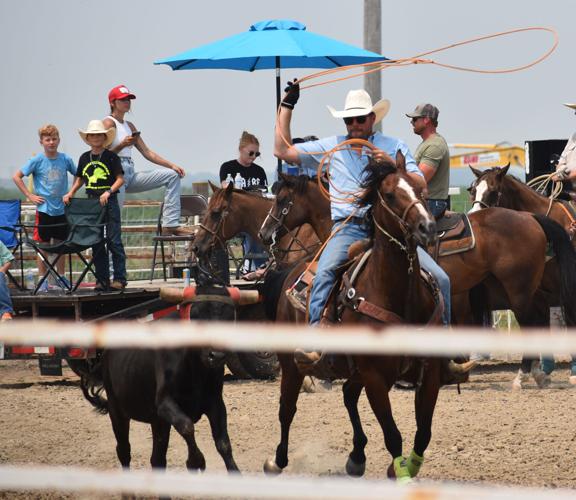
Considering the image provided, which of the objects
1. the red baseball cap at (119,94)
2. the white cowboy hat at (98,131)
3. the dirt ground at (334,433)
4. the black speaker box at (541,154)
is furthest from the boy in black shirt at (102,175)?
the black speaker box at (541,154)

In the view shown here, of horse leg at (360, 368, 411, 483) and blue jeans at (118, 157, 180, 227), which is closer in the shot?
horse leg at (360, 368, 411, 483)

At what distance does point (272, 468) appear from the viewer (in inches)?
288

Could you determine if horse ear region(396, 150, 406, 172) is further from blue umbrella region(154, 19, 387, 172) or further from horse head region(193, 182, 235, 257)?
blue umbrella region(154, 19, 387, 172)

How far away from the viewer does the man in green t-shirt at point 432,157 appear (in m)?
10.7

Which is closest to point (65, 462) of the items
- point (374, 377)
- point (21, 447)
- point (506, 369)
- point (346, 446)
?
point (21, 447)

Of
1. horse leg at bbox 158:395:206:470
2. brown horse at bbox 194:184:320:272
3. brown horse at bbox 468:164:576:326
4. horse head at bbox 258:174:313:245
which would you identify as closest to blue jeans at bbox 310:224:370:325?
horse leg at bbox 158:395:206:470

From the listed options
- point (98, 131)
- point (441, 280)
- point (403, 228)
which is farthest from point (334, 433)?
point (98, 131)

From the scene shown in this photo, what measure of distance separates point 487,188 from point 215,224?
3.05 m

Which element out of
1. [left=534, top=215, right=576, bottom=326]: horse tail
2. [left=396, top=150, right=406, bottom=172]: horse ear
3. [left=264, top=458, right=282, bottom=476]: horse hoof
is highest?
[left=396, top=150, right=406, bottom=172]: horse ear

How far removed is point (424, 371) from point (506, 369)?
21.9 feet

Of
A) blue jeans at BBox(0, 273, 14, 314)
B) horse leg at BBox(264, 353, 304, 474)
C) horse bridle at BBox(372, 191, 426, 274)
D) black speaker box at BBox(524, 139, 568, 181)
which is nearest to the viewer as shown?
horse bridle at BBox(372, 191, 426, 274)

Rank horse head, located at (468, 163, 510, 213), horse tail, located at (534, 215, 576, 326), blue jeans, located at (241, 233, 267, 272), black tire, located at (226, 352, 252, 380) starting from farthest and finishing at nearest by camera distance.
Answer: blue jeans, located at (241, 233, 267, 272)
black tire, located at (226, 352, 252, 380)
horse head, located at (468, 163, 510, 213)
horse tail, located at (534, 215, 576, 326)

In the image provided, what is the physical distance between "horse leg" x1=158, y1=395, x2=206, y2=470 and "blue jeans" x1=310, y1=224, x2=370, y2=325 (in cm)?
100

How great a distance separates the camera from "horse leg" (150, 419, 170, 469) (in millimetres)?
6465
